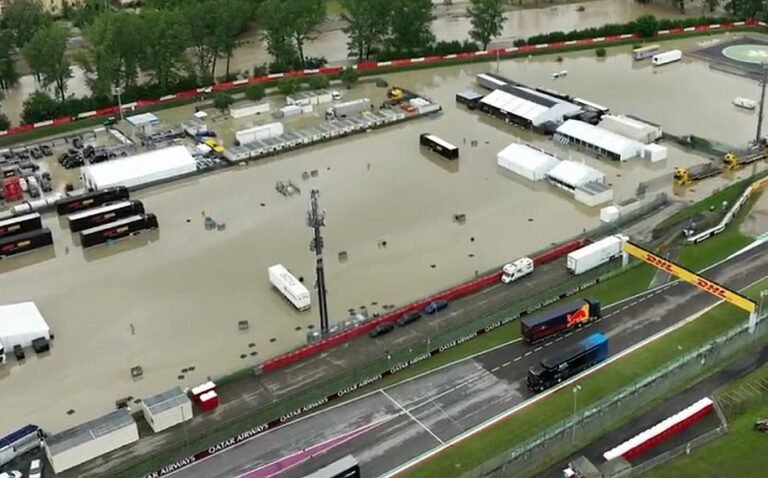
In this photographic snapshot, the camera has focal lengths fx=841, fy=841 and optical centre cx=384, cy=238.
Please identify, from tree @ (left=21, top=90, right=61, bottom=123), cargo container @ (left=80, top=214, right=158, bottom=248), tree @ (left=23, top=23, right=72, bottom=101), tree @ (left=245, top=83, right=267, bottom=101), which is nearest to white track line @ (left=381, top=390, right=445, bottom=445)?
cargo container @ (left=80, top=214, right=158, bottom=248)

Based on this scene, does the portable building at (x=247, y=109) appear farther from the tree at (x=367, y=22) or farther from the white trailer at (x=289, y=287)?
the white trailer at (x=289, y=287)

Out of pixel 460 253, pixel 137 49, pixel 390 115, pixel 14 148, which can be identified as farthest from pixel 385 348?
pixel 137 49

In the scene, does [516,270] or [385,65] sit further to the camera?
[385,65]

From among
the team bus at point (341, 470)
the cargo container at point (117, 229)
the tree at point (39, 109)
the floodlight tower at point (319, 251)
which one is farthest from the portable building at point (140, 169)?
the team bus at point (341, 470)

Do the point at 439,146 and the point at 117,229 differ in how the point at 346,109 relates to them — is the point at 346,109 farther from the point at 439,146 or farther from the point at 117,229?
the point at 117,229

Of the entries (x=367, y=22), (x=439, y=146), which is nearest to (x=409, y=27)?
(x=367, y=22)

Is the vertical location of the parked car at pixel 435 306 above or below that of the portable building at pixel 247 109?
below
